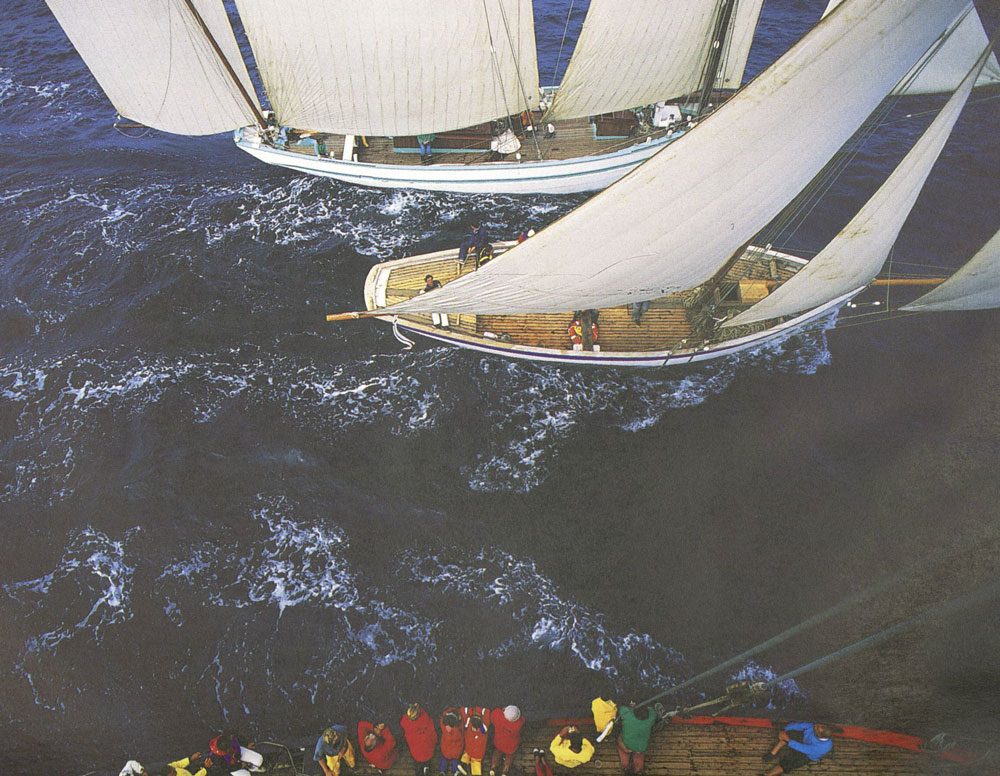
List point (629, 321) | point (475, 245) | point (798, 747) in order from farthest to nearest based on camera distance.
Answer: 1. point (475, 245)
2. point (629, 321)
3. point (798, 747)

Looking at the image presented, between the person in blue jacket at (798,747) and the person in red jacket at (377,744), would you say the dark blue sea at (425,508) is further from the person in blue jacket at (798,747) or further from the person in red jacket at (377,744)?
the person in red jacket at (377,744)

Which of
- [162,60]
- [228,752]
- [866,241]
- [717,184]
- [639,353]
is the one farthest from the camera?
[162,60]

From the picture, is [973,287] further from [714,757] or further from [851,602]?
[714,757]

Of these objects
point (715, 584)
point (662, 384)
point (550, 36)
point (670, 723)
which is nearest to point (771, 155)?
point (662, 384)

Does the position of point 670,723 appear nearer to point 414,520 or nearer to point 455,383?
point 414,520

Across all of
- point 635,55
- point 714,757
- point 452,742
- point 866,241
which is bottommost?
point 714,757

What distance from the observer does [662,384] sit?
26688 mm

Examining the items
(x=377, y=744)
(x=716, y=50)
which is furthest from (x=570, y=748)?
(x=716, y=50)

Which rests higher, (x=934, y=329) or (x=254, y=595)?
(x=934, y=329)

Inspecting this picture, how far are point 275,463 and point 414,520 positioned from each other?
268 inches

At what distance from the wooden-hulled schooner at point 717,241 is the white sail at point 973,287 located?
259 mm

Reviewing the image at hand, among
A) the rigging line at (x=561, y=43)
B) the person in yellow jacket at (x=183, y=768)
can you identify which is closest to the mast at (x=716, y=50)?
the rigging line at (x=561, y=43)

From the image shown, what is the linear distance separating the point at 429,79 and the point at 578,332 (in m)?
16.8

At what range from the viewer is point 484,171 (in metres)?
34.6
